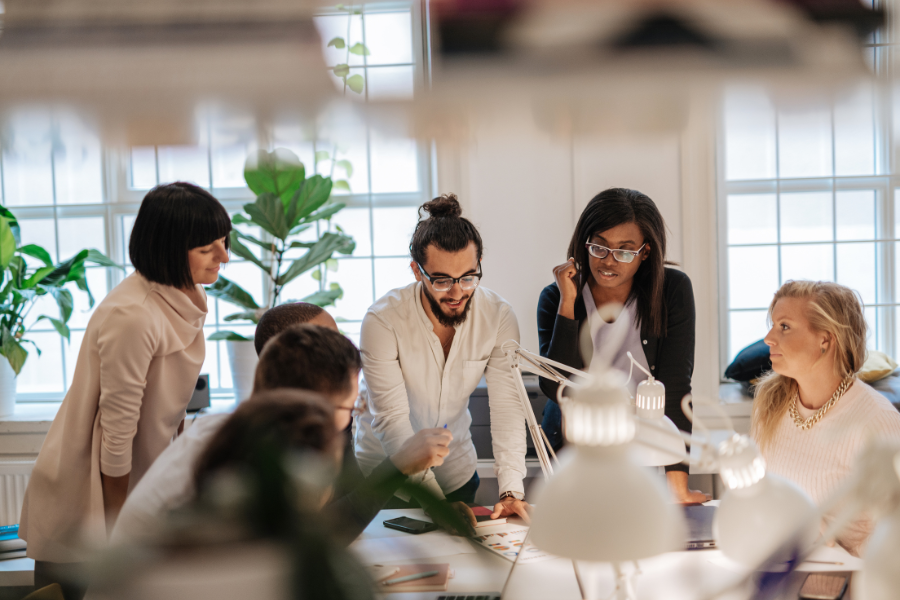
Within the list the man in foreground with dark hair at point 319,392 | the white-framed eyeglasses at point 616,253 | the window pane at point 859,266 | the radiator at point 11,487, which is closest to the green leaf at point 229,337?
the radiator at point 11,487

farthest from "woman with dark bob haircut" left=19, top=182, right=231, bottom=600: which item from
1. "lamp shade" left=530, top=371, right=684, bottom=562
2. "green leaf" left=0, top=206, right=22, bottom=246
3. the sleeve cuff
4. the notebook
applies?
"green leaf" left=0, top=206, right=22, bottom=246

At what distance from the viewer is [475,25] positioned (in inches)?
10.6

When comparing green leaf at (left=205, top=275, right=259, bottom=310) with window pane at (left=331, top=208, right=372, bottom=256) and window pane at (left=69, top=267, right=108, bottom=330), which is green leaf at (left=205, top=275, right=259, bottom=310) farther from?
window pane at (left=69, top=267, right=108, bottom=330)

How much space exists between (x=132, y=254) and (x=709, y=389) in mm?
2863

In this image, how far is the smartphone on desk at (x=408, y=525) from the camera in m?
1.65

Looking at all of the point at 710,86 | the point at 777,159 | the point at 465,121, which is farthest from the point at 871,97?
the point at 777,159

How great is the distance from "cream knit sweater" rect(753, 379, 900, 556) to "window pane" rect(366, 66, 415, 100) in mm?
1724

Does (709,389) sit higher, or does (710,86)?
(710,86)

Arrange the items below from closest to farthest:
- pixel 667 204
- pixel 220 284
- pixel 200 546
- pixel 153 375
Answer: pixel 200 546 < pixel 153 375 < pixel 220 284 < pixel 667 204

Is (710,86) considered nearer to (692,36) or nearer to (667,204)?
(692,36)

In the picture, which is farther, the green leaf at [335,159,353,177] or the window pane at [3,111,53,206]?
the green leaf at [335,159,353,177]

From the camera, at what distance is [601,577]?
1424mm

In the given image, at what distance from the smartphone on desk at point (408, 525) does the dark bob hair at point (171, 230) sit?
79cm

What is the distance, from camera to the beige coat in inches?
57.5
